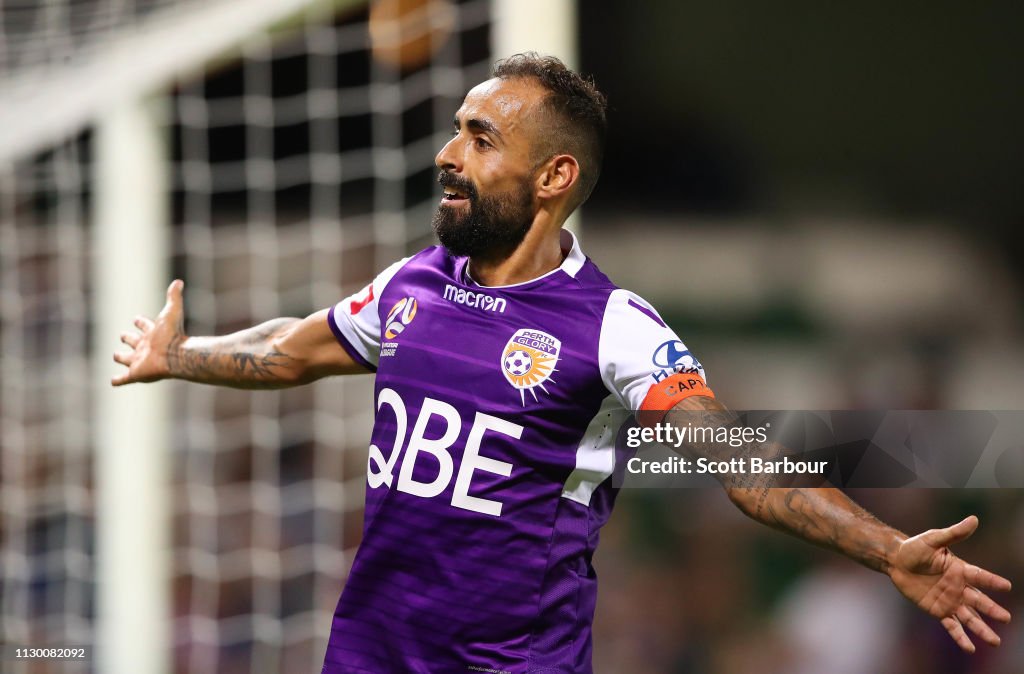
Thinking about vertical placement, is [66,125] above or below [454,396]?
above

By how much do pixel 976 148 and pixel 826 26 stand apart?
177cm

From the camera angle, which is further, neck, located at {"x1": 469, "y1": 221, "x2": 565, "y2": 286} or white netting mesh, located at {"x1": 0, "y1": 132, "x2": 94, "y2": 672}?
white netting mesh, located at {"x1": 0, "y1": 132, "x2": 94, "y2": 672}

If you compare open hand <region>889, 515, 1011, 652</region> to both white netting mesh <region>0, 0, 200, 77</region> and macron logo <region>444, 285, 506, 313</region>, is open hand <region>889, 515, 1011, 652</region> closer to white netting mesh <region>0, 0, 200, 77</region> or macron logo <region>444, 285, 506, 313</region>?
macron logo <region>444, 285, 506, 313</region>

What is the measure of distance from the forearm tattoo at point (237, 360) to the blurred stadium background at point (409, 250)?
149cm

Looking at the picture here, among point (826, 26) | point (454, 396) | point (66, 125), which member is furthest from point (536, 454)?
point (826, 26)

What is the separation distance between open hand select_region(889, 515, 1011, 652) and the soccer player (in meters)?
0.37

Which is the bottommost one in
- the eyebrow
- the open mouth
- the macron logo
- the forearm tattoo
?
the forearm tattoo

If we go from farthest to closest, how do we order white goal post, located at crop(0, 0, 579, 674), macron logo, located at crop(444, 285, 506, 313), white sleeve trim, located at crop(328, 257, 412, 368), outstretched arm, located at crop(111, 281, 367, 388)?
white goal post, located at crop(0, 0, 579, 674)
outstretched arm, located at crop(111, 281, 367, 388)
white sleeve trim, located at crop(328, 257, 412, 368)
macron logo, located at crop(444, 285, 506, 313)

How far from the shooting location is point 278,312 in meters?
7.60

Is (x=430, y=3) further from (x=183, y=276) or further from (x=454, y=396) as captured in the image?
(x=183, y=276)

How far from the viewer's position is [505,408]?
2.85m

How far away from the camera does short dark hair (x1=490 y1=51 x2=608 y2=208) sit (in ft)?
10.0

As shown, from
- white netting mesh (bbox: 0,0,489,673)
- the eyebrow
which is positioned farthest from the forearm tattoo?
white netting mesh (bbox: 0,0,489,673)

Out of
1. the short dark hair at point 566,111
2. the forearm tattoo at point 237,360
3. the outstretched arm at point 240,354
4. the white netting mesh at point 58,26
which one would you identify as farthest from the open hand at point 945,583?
the white netting mesh at point 58,26
